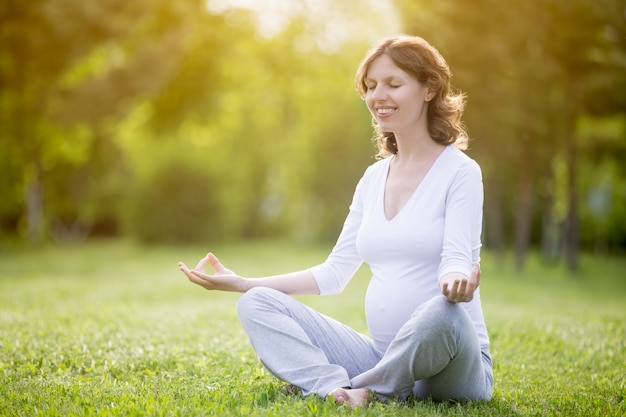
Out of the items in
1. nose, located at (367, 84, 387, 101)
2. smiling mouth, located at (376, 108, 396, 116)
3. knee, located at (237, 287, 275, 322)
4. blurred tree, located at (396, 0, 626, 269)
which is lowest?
knee, located at (237, 287, 275, 322)

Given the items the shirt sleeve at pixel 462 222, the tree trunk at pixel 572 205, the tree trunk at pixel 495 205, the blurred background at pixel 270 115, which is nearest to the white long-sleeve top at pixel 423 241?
the shirt sleeve at pixel 462 222

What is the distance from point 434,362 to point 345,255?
105 centimetres

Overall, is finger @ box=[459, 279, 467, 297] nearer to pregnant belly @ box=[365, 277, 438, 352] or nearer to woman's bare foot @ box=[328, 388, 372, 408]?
pregnant belly @ box=[365, 277, 438, 352]

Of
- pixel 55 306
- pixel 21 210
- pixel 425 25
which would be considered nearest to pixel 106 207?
pixel 21 210

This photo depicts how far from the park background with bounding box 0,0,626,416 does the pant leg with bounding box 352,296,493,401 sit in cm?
13

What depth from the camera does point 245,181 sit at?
34906 millimetres

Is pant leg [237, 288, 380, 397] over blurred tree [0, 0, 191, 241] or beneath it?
beneath

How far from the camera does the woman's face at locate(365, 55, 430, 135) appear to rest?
3787mm

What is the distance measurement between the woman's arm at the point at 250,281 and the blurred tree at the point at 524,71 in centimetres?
1517

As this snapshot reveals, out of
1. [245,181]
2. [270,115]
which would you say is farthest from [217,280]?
[270,115]

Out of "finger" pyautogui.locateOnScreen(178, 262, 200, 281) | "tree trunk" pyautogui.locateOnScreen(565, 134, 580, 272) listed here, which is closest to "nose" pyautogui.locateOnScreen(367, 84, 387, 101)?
"finger" pyautogui.locateOnScreen(178, 262, 200, 281)

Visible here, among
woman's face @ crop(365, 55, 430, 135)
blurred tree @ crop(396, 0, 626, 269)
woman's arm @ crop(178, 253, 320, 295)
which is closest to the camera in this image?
woman's face @ crop(365, 55, 430, 135)

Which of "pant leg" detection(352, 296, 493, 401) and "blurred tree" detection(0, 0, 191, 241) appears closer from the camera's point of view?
"pant leg" detection(352, 296, 493, 401)

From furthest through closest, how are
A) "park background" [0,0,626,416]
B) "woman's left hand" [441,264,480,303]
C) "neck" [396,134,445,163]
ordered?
"park background" [0,0,626,416] → "neck" [396,134,445,163] → "woman's left hand" [441,264,480,303]
